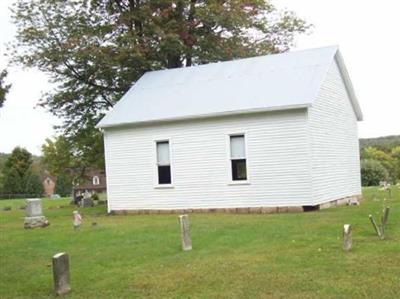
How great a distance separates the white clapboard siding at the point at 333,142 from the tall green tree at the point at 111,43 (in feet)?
Answer: 30.9

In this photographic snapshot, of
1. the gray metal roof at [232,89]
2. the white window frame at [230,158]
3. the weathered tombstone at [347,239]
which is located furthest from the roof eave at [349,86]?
the weathered tombstone at [347,239]

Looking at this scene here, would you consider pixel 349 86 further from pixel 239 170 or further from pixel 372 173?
pixel 372 173

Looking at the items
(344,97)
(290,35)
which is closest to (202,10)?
(290,35)

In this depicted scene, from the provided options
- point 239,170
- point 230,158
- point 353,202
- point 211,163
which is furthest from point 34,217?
point 353,202

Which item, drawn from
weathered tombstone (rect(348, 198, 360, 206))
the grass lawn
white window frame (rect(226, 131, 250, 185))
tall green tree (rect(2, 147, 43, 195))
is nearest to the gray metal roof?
white window frame (rect(226, 131, 250, 185))

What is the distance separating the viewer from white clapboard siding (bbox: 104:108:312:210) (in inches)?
792

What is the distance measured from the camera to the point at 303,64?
73.1ft

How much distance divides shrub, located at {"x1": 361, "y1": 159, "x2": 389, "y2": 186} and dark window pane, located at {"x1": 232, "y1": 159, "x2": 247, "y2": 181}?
77.8 ft

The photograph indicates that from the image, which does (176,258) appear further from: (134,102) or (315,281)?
(134,102)

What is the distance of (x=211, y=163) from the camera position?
21688 mm

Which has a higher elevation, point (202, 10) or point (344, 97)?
point (202, 10)

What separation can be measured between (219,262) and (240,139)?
1117cm

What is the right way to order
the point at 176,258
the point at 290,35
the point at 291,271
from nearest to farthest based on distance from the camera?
the point at 291,271, the point at 176,258, the point at 290,35

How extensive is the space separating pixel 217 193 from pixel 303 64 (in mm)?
6048
